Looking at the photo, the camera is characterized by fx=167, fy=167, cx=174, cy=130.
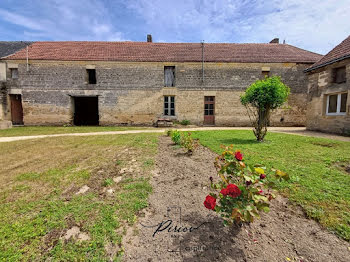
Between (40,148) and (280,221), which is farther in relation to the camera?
(40,148)

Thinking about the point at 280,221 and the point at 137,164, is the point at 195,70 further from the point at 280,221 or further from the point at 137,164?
the point at 280,221

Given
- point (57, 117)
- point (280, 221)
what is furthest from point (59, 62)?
point (280, 221)

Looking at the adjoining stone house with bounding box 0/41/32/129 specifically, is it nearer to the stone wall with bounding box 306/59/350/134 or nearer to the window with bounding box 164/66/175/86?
the window with bounding box 164/66/175/86

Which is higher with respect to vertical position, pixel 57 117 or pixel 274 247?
pixel 57 117

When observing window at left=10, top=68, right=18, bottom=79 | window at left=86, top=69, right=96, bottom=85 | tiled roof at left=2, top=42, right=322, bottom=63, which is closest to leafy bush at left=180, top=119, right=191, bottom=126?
tiled roof at left=2, top=42, right=322, bottom=63

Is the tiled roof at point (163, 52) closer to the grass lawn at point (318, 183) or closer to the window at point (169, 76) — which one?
the window at point (169, 76)

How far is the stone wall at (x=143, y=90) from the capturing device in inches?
493

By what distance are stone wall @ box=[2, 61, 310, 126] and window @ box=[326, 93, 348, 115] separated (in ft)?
12.7

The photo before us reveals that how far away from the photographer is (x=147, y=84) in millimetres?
12781

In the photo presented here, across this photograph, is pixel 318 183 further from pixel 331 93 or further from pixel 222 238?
pixel 331 93

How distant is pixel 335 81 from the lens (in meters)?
8.54

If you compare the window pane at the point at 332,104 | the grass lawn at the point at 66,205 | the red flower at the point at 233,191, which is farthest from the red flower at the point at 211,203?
the window pane at the point at 332,104

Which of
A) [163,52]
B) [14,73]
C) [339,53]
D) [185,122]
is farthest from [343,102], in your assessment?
[14,73]

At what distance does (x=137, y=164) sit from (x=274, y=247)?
9.00 ft
